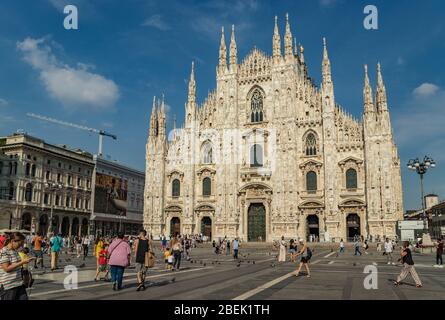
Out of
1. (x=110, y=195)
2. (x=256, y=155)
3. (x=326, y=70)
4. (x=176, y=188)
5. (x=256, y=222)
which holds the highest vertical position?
(x=326, y=70)

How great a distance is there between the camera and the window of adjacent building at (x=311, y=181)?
4612cm

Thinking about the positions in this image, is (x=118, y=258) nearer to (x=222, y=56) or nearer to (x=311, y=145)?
(x=311, y=145)

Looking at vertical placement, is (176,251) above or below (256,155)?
below

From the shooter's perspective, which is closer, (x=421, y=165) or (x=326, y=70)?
(x=421, y=165)

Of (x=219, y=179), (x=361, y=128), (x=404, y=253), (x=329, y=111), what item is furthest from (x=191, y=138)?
(x=404, y=253)

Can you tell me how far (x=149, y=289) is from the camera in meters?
11.9

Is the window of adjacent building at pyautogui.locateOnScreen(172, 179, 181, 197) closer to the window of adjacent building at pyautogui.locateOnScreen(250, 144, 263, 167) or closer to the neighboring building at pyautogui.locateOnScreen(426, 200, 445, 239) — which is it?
the window of adjacent building at pyautogui.locateOnScreen(250, 144, 263, 167)

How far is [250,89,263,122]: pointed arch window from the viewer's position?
165 ft

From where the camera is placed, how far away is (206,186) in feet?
168

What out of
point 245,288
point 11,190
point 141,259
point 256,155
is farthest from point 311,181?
point 11,190

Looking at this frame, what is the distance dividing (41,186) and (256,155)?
99.9 feet
